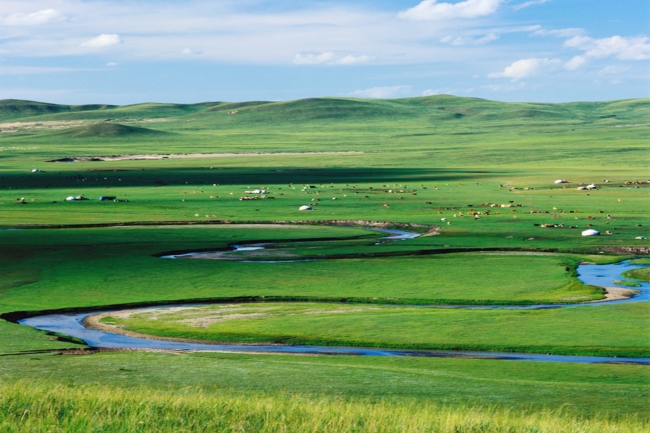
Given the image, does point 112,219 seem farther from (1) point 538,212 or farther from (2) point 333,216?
(1) point 538,212

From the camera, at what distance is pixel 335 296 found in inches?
1705

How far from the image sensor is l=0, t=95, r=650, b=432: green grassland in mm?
14898

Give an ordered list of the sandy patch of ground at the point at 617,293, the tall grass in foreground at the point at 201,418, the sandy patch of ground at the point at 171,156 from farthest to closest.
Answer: the sandy patch of ground at the point at 171,156
the sandy patch of ground at the point at 617,293
the tall grass in foreground at the point at 201,418

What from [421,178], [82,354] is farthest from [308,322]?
[421,178]

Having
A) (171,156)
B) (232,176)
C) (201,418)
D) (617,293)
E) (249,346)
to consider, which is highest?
(201,418)

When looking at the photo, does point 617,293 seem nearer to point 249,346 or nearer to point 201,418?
point 249,346

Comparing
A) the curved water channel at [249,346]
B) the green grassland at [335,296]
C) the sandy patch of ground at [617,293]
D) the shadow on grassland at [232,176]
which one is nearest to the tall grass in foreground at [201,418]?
the green grassland at [335,296]

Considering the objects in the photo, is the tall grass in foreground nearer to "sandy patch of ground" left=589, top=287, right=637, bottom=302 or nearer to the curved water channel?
the curved water channel

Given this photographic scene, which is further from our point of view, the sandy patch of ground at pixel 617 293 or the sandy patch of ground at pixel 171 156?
the sandy patch of ground at pixel 171 156

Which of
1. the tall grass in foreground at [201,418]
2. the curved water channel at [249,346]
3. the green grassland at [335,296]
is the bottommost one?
the curved water channel at [249,346]

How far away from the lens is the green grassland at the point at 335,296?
14.9 meters

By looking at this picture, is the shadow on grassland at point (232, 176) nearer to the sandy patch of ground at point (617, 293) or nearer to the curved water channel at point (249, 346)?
the sandy patch of ground at point (617, 293)

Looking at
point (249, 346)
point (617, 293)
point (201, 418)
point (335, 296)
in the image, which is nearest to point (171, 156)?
point (335, 296)

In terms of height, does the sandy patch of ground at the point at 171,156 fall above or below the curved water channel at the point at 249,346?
above
